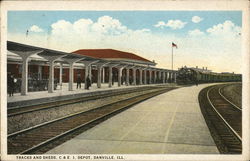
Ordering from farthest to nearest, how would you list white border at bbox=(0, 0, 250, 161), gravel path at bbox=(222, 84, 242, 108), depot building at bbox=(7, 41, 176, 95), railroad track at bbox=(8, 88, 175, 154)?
gravel path at bbox=(222, 84, 242, 108) < depot building at bbox=(7, 41, 176, 95) < white border at bbox=(0, 0, 250, 161) < railroad track at bbox=(8, 88, 175, 154)

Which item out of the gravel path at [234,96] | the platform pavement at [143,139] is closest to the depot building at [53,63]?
the platform pavement at [143,139]

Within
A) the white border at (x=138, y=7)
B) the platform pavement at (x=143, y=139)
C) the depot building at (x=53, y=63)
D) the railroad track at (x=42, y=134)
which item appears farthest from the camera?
Answer: the depot building at (x=53, y=63)

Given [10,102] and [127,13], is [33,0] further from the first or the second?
[10,102]

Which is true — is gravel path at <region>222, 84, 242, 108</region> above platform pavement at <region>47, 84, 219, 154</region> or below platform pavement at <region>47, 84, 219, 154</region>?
above

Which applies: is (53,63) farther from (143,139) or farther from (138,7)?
(143,139)

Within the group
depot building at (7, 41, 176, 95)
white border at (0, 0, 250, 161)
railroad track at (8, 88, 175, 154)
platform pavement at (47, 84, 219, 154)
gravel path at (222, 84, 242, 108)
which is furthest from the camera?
gravel path at (222, 84, 242, 108)

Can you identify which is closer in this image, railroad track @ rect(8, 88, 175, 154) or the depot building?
railroad track @ rect(8, 88, 175, 154)

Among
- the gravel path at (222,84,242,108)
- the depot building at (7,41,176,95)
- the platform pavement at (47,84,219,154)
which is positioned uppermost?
the depot building at (7,41,176,95)

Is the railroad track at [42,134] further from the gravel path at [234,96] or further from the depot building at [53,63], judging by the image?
the gravel path at [234,96]

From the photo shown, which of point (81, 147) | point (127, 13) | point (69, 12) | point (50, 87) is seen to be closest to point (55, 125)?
point (81, 147)

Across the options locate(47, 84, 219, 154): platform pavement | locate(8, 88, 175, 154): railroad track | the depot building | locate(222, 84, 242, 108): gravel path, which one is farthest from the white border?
locate(222, 84, 242, 108): gravel path

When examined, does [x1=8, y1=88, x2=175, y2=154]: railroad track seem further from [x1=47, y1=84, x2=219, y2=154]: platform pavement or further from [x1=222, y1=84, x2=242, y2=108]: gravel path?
[x1=222, y1=84, x2=242, y2=108]: gravel path

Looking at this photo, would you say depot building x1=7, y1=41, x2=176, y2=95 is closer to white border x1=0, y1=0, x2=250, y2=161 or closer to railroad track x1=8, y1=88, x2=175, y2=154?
white border x1=0, y1=0, x2=250, y2=161

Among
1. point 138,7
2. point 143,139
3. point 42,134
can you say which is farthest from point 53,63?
point 143,139
